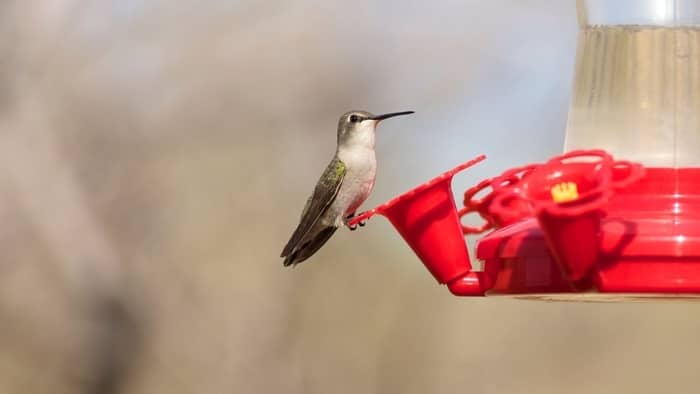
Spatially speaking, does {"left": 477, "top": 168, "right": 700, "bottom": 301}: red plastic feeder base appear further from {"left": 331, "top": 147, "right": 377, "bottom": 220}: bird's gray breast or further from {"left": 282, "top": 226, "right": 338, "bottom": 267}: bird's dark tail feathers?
Result: {"left": 331, "top": 147, "right": 377, "bottom": 220}: bird's gray breast

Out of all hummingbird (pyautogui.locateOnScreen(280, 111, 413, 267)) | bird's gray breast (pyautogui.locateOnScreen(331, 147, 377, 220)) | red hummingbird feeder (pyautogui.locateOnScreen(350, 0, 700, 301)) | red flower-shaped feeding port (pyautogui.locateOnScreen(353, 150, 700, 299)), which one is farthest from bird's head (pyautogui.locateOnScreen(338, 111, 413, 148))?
red flower-shaped feeding port (pyautogui.locateOnScreen(353, 150, 700, 299))

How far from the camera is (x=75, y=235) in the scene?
9.38 metres

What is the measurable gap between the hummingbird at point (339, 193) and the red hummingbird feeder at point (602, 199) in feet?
5.44

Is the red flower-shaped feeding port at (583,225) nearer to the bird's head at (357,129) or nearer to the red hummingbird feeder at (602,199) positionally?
the red hummingbird feeder at (602,199)

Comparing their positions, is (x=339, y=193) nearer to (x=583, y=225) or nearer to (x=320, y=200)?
(x=320, y=200)

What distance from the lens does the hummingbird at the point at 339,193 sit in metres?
6.61

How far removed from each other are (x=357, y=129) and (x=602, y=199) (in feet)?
11.7

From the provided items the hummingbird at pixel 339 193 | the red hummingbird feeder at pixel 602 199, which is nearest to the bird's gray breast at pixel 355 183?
the hummingbird at pixel 339 193

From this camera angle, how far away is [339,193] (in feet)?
22.3

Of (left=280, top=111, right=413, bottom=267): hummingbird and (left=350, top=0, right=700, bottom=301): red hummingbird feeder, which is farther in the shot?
(left=280, top=111, right=413, bottom=267): hummingbird

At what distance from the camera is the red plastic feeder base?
374cm

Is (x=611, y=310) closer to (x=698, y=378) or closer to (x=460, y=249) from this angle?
(x=698, y=378)

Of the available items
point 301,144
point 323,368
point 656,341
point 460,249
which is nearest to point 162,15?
point 301,144

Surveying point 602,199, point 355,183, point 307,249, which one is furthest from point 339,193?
point 602,199
